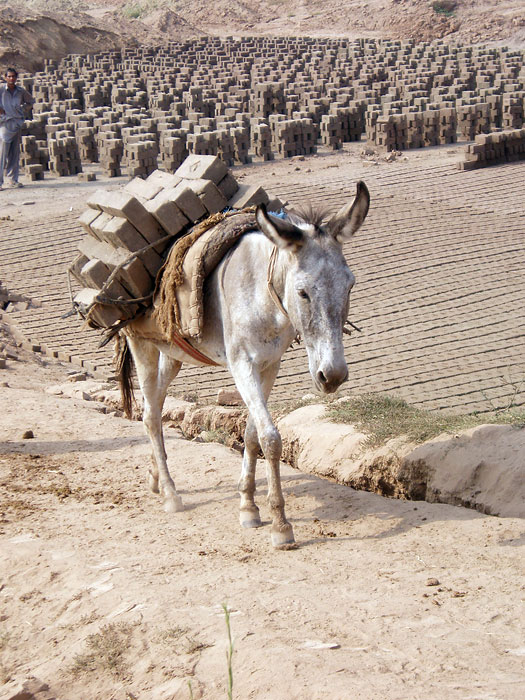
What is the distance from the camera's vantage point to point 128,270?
5641 mm

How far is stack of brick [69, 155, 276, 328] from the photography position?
561cm

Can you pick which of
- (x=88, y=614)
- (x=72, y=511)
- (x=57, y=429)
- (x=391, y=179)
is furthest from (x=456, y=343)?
(x=391, y=179)

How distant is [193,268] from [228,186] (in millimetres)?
915

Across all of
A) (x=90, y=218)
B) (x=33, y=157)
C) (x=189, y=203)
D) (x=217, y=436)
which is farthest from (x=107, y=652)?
(x=33, y=157)

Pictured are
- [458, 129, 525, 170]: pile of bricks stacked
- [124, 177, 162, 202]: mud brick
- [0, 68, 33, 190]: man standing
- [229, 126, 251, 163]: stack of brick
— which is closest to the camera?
[124, 177, 162, 202]: mud brick

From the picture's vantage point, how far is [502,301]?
1028 cm

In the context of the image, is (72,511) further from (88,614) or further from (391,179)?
(391,179)

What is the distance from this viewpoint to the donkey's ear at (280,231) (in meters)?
4.34

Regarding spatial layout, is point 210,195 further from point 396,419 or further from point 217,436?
point 217,436

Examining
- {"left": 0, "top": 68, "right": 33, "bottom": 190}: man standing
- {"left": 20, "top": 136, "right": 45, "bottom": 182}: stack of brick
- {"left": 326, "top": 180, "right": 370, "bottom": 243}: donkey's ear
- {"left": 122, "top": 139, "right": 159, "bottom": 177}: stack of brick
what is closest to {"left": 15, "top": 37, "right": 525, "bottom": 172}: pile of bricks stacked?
{"left": 122, "top": 139, "right": 159, "bottom": 177}: stack of brick

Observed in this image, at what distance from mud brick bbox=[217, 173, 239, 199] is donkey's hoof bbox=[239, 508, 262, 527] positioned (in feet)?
6.39

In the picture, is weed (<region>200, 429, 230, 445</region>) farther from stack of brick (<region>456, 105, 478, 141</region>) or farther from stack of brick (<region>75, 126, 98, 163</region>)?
stack of brick (<region>456, 105, 478, 141</region>)

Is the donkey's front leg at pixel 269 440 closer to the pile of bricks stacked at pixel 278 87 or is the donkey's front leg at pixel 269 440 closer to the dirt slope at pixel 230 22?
the pile of bricks stacked at pixel 278 87

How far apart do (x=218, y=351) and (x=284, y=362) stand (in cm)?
402
